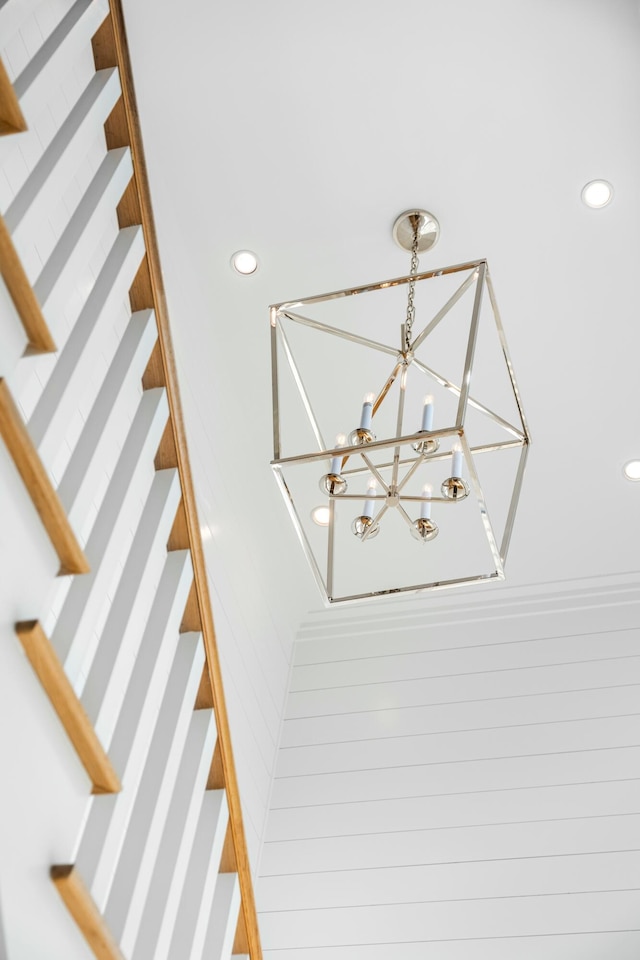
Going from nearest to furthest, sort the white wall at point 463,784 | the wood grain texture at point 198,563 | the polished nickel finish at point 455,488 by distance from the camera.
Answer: the wood grain texture at point 198,563 < the polished nickel finish at point 455,488 < the white wall at point 463,784

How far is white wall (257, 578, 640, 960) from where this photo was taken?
348 centimetres

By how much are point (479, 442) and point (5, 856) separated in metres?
3.33

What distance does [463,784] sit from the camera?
13.0ft

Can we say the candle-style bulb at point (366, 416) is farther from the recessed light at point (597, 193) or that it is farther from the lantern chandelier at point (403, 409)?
the recessed light at point (597, 193)

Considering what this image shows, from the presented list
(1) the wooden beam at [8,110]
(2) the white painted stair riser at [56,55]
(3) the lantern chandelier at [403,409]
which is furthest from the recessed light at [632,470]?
(1) the wooden beam at [8,110]

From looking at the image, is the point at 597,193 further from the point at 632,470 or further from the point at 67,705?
the point at 67,705

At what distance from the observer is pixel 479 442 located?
13.8ft

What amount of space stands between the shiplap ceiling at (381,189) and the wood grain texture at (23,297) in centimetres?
210

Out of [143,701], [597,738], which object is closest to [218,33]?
[143,701]

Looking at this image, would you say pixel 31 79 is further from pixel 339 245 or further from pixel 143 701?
pixel 339 245

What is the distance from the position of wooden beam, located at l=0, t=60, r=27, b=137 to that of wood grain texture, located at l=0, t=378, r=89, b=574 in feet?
1.92

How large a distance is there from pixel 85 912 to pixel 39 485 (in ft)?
1.94

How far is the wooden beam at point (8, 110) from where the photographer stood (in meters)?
1.55

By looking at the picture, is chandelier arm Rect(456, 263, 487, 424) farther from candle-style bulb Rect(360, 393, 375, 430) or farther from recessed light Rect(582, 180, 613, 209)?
recessed light Rect(582, 180, 613, 209)
